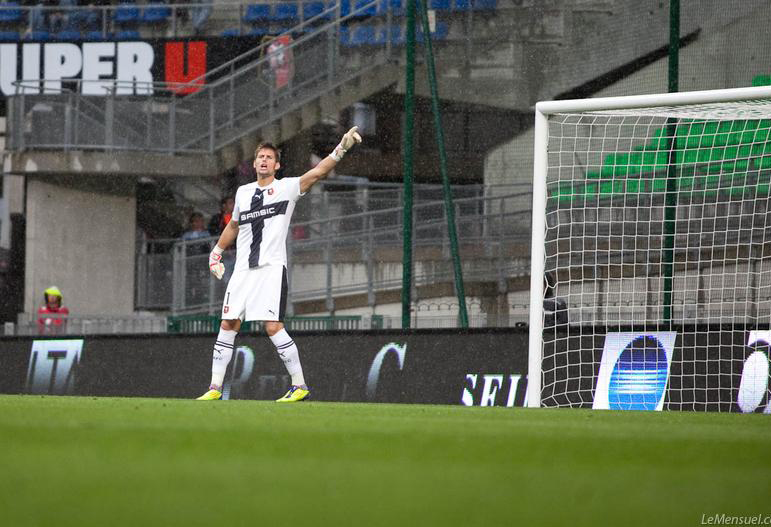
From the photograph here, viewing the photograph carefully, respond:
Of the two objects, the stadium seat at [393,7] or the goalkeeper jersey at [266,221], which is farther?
the stadium seat at [393,7]

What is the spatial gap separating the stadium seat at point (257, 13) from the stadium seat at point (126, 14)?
1.78 meters

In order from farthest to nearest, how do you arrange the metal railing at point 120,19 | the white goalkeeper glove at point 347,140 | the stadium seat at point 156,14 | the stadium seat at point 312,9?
the stadium seat at point 156,14, the metal railing at point 120,19, the stadium seat at point 312,9, the white goalkeeper glove at point 347,140

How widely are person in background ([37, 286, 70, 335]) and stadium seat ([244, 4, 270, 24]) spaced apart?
5041 millimetres

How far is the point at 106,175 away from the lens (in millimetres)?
16766

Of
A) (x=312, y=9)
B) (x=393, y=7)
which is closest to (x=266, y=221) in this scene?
(x=393, y=7)

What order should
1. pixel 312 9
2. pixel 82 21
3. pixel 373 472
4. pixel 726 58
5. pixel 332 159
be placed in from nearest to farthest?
1. pixel 373 472
2. pixel 332 159
3. pixel 726 58
4. pixel 312 9
5. pixel 82 21

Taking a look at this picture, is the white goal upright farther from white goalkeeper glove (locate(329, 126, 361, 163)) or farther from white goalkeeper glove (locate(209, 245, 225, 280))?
white goalkeeper glove (locate(209, 245, 225, 280))

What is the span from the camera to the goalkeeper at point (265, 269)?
9492 mm

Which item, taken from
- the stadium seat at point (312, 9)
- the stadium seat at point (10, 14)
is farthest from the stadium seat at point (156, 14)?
the stadium seat at point (312, 9)

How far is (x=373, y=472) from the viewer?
357 centimetres

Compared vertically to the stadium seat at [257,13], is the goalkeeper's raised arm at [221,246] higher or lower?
lower

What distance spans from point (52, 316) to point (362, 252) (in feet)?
12.3

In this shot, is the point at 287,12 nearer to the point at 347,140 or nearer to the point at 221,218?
the point at 221,218

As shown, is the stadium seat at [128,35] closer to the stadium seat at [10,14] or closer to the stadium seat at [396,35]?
the stadium seat at [10,14]
